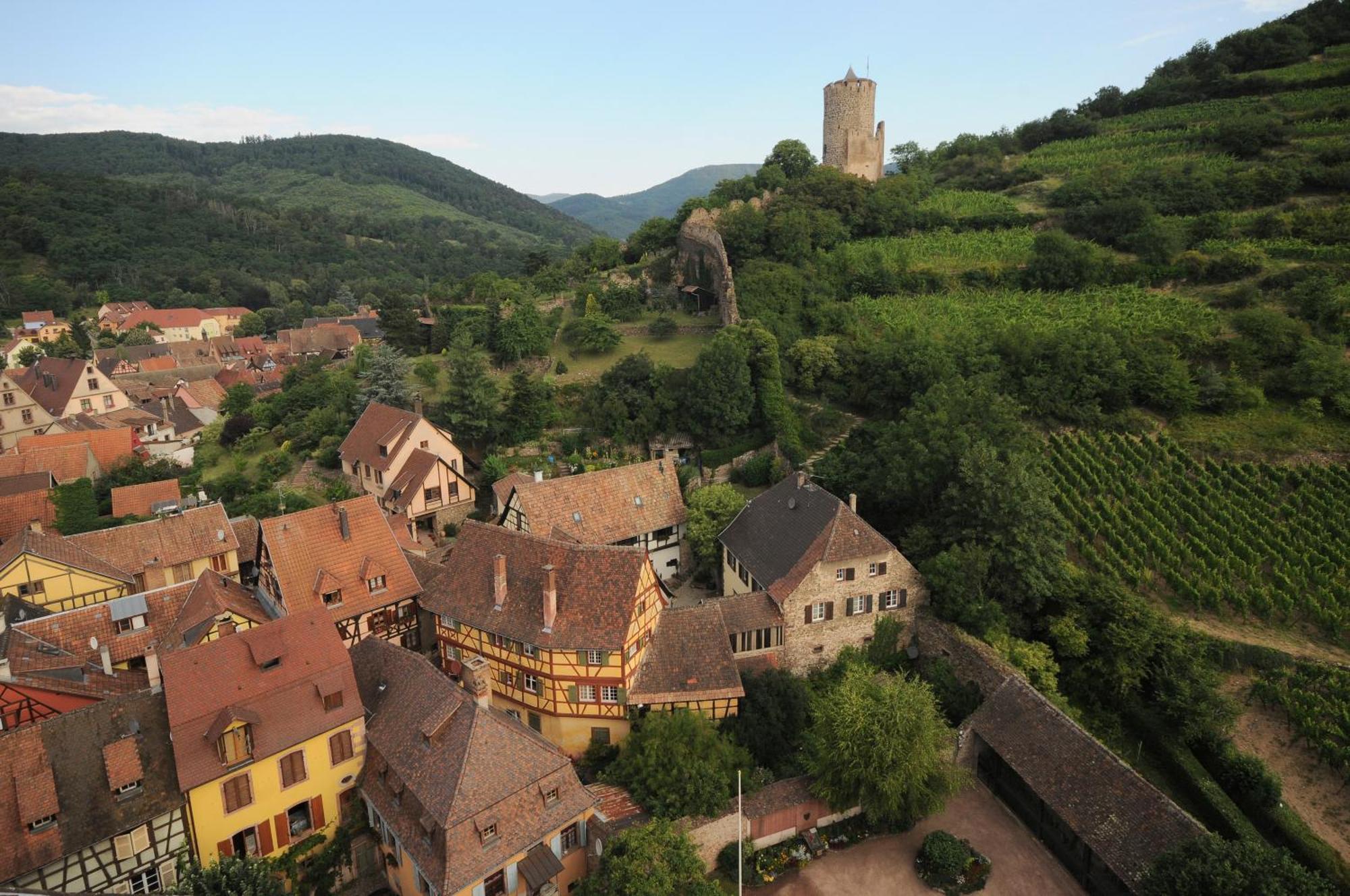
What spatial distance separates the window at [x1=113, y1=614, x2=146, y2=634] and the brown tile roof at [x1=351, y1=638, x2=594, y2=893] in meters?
11.3

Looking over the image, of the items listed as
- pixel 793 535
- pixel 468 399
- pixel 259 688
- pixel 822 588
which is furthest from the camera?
pixel 468 399

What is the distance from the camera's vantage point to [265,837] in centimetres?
1944

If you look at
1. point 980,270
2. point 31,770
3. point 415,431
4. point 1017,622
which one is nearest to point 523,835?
point 31,770

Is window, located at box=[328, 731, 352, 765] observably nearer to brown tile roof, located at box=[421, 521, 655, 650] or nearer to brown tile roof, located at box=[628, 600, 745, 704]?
brown tile roof, located at box=[421, 521, 655, 650]

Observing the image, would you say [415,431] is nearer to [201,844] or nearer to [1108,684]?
[201,844]

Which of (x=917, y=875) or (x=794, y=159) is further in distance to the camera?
(x=794, y=159)

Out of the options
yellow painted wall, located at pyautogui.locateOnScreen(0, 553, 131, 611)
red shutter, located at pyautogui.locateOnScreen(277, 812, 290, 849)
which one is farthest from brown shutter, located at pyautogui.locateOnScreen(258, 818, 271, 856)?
yellow painted wall, located at pyautogui.locateOnScreen(0, 553, 131, 611)

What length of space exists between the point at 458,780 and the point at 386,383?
31.3 metres

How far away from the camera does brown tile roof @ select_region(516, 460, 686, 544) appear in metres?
31.8

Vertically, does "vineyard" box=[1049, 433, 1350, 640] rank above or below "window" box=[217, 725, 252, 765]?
above

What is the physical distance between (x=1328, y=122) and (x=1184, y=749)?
59.1 metres

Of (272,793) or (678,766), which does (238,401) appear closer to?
(272,793)

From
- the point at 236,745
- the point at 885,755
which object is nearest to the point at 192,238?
the point at 236,745

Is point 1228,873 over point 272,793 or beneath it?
over
